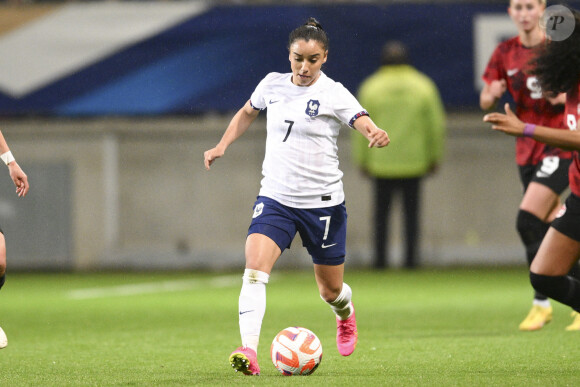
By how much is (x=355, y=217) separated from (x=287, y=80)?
9.67 metres

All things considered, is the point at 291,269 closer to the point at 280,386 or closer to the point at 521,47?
the point at 521,47

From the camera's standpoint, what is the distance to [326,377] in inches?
241

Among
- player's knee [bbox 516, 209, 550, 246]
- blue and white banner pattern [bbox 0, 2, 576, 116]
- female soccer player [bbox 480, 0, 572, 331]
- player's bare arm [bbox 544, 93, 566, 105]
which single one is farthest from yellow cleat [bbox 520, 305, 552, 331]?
blue and white banner pattern [bbox 0, 2, 576, 116]

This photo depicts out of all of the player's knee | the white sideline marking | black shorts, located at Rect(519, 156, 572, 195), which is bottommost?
the white sideline marking

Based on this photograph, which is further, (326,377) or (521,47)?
(521,47)

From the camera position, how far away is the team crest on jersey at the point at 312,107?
21.6 ft

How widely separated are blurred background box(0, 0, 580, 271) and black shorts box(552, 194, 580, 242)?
891 centimetres

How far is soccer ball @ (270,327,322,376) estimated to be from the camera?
6191 millimetres

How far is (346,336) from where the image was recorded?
725 cm

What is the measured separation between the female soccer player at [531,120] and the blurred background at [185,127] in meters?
6.51

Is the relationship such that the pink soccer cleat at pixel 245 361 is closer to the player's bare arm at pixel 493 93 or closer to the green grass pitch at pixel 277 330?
the green grass pitch at pixel 277 330

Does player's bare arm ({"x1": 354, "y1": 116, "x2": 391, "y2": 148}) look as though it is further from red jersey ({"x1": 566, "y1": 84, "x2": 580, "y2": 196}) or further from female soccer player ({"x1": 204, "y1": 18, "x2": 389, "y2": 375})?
red jersey ({"x1": 566, "y1": 84, "x2": 580, "y2": 196})

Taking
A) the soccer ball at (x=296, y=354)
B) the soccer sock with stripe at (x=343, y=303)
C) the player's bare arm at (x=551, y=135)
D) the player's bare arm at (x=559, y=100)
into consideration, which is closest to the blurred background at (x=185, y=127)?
the player's bare arm at (x=559, y=100)

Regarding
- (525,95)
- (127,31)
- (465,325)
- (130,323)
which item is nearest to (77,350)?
(130,323)
